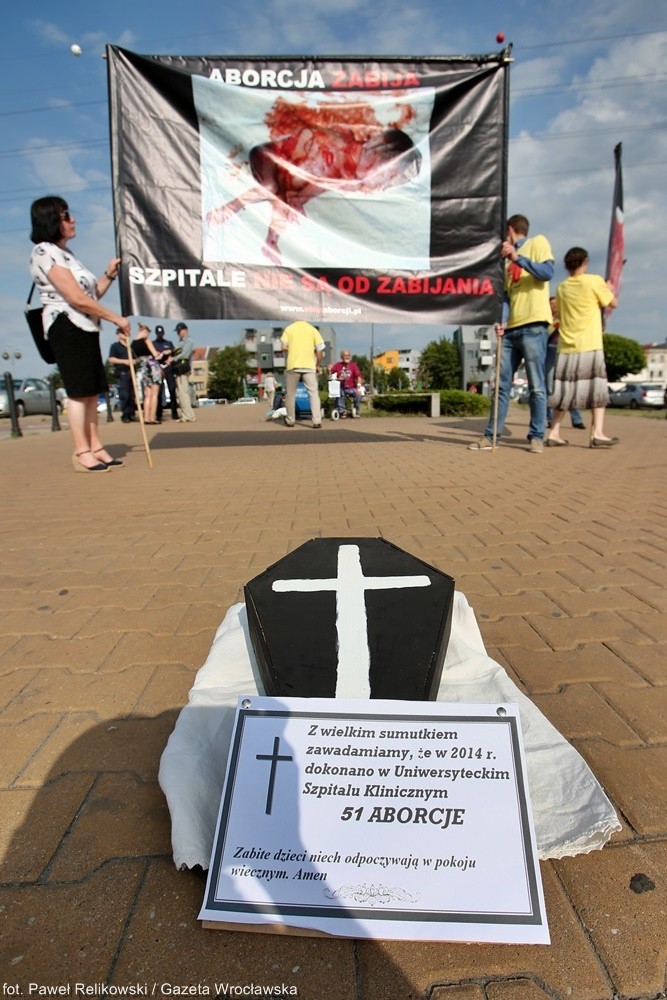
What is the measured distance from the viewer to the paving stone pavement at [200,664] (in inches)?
41.5

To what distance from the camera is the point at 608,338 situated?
255 feet

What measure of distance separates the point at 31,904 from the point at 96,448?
6.31 m

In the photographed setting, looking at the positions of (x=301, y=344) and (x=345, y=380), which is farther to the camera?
(x=345, y=380)

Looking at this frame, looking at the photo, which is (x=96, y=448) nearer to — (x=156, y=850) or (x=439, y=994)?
(x=156, y=850)

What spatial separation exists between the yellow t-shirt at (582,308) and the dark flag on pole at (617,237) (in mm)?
1234

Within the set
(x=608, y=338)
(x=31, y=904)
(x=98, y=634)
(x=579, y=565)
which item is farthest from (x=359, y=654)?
(x=608, y=338)

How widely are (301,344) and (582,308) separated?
4.90 meters

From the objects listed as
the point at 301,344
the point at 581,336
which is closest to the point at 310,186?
the point at 301,344

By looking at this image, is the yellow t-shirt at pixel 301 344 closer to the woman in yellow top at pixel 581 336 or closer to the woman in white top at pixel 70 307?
the woman in white top at pixel 70 307

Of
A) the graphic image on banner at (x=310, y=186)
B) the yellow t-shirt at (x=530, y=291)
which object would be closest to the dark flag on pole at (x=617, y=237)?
the yellow t-shirt at (x=530, y=291)

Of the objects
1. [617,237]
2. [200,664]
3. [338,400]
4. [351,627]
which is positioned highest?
[617,237]

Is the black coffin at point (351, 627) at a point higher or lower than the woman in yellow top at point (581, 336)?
lower

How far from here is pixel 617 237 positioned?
29.3 feet

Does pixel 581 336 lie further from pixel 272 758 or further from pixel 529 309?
pixel 272 758
